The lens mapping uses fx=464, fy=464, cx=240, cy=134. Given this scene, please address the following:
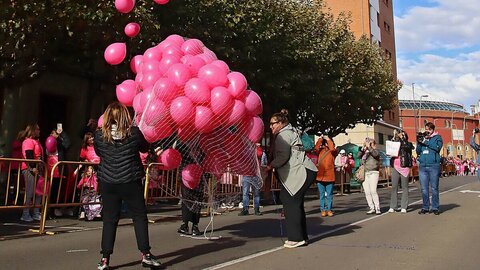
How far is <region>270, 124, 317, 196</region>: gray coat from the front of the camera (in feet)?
22.4

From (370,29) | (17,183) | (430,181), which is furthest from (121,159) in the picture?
(370,29)

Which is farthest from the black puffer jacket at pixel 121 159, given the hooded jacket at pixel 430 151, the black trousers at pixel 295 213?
the hooded jacket at pixel 430 151

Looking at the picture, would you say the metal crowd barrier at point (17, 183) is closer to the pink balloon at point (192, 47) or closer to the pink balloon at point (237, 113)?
the pink balloon at point (192, 47)

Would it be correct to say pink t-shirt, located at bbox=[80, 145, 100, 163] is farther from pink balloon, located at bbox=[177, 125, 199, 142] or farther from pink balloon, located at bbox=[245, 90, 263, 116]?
pink balloon, located at bbox=[245, 90, 263, 116]

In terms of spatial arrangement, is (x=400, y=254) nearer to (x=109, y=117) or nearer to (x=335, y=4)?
(x=109, y=117)

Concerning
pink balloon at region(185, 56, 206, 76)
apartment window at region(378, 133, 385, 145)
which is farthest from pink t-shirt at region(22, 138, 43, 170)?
apartment window at region(378, 133, 385, 145)

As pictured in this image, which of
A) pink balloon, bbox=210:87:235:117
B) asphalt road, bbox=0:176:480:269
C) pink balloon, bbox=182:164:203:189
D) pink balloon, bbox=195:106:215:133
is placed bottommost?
asphalt road, bbox=0:176:480:269

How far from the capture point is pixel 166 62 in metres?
5.65

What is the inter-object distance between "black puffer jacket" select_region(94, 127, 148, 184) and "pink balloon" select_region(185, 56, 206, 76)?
0.99 m

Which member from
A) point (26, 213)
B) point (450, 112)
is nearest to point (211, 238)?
point (26, 213)

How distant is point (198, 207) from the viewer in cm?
724

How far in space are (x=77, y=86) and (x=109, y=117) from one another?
1284 centimetres

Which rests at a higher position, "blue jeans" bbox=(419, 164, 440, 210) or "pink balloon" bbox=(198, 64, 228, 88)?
"pink balloon" bbox=(198, 64, 228, 88)

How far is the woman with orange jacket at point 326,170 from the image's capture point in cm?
1039
